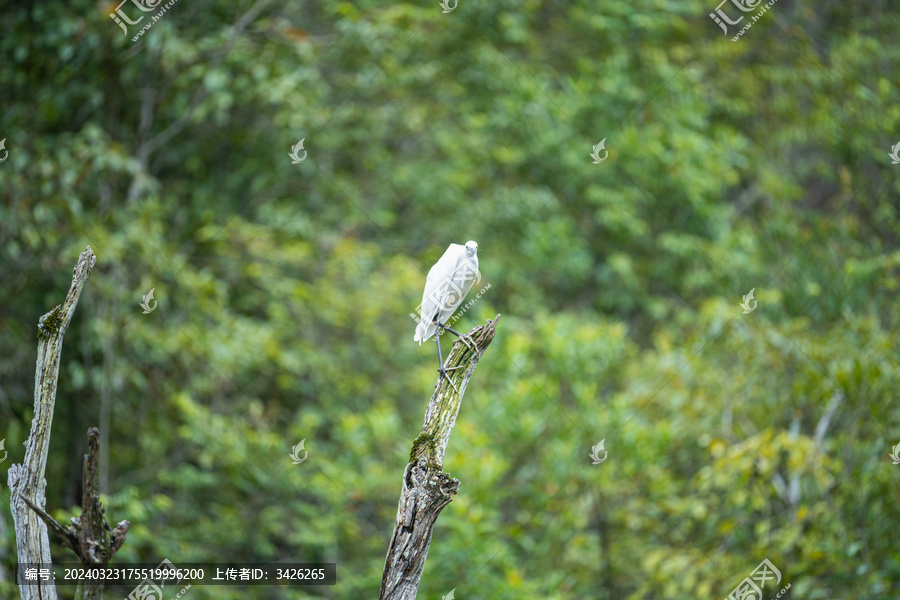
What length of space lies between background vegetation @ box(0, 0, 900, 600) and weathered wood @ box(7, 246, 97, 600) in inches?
72.7

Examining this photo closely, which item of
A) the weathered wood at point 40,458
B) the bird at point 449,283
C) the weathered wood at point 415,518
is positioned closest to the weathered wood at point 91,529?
the weathered wood at point 40,458

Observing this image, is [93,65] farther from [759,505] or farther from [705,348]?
[759,505]

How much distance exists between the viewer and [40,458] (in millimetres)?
2836

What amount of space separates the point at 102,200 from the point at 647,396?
591cm

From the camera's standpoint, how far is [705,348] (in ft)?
24.1

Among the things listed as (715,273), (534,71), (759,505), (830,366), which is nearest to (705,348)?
(830,366)

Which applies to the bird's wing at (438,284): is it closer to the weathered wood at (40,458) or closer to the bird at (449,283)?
the bird at (449,283)

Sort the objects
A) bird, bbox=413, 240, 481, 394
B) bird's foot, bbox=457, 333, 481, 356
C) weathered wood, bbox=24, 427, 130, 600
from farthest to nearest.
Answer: bird, bbox=413, 240, 481, 394
bird's foot, bbox=457, 333, 481, 356
weathered wood, bbox=24, 427, 130, 600

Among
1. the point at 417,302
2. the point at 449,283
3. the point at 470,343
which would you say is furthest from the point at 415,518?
the point at 417,302

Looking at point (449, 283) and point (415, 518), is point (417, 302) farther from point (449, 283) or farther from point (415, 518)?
point (415, 518)

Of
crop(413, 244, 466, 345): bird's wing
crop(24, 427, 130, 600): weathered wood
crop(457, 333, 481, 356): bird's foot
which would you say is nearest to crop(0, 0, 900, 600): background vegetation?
crop(24, 427, 130, 600): weathered wood

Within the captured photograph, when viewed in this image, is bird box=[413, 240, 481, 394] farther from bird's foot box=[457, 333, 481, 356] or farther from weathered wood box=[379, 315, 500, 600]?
weathered wood box=[379, 315, 500, 600]

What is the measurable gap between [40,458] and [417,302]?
5665mm

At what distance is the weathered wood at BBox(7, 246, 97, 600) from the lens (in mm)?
2816
